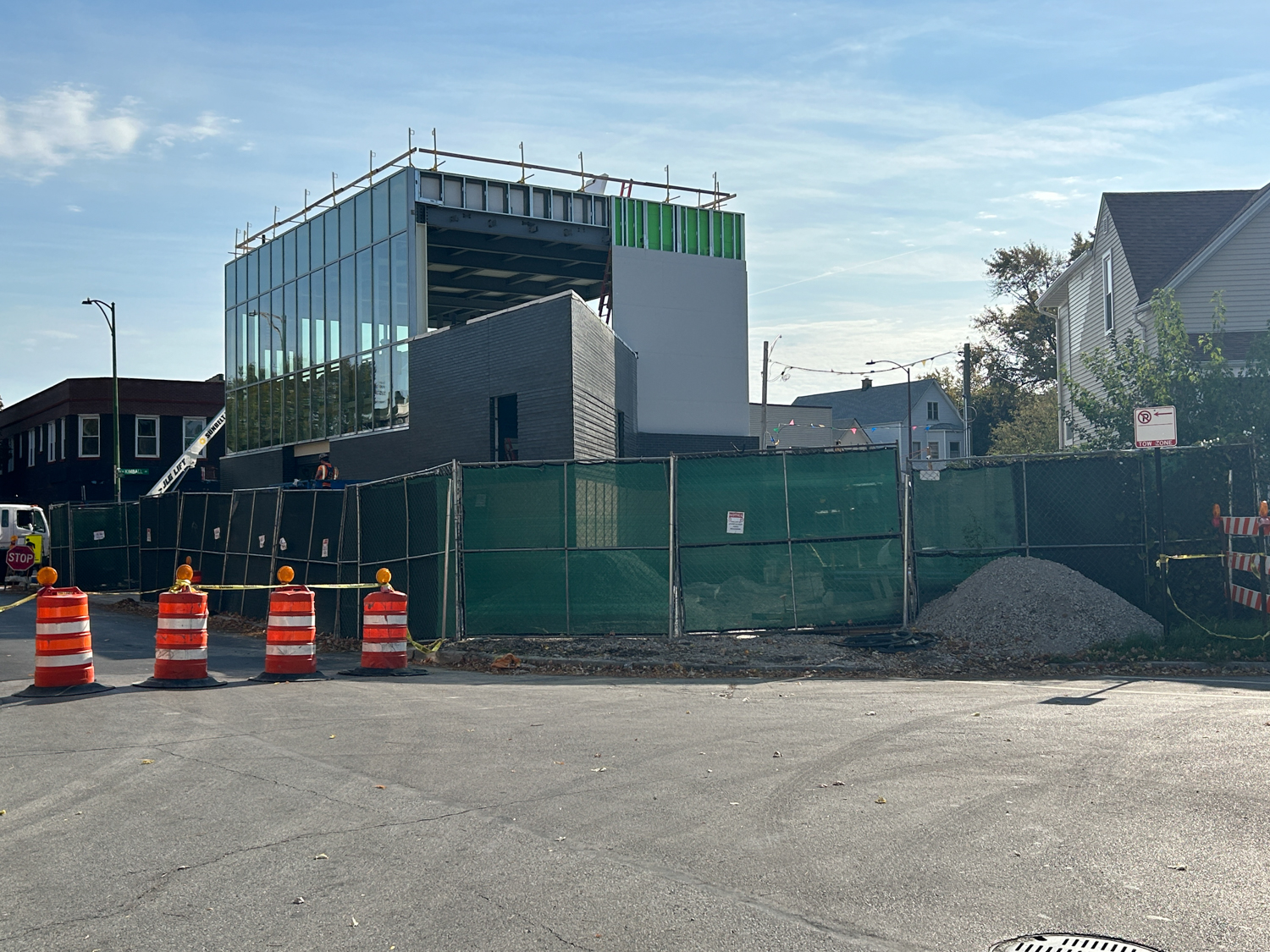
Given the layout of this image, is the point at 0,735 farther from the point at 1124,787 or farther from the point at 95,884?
the point at 1124,787

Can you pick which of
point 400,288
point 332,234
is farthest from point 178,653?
point 332,234

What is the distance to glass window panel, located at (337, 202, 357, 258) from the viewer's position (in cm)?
3409

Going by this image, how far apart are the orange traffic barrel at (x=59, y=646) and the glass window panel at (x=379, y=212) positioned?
22160mm

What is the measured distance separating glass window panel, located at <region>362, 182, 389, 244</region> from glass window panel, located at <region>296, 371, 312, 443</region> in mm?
6158

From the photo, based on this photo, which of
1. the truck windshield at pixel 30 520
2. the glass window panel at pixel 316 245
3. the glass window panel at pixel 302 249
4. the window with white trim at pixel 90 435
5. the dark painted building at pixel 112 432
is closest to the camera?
the glass window panel at pixel 316 245

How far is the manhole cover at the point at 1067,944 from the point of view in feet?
14.6

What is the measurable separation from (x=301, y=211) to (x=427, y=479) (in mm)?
24285

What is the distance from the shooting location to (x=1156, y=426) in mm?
15312

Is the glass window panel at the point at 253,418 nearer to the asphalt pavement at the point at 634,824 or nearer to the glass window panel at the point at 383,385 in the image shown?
the glass window panel at the point at 383,385

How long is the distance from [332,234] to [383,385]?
641 cm

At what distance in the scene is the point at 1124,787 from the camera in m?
7.05

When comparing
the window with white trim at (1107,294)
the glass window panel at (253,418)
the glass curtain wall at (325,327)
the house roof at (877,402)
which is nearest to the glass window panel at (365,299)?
the glass curtain wall at (325,327)

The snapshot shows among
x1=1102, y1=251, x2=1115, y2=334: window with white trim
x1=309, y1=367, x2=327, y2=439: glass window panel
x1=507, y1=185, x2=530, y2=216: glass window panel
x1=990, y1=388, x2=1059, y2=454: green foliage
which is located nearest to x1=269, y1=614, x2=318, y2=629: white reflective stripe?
x1=507, y1=185, x2=530, y2=216: glass window panel

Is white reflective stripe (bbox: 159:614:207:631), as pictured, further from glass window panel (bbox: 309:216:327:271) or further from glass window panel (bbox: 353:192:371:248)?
glass window panel (bbox: 309:216:327:271)
